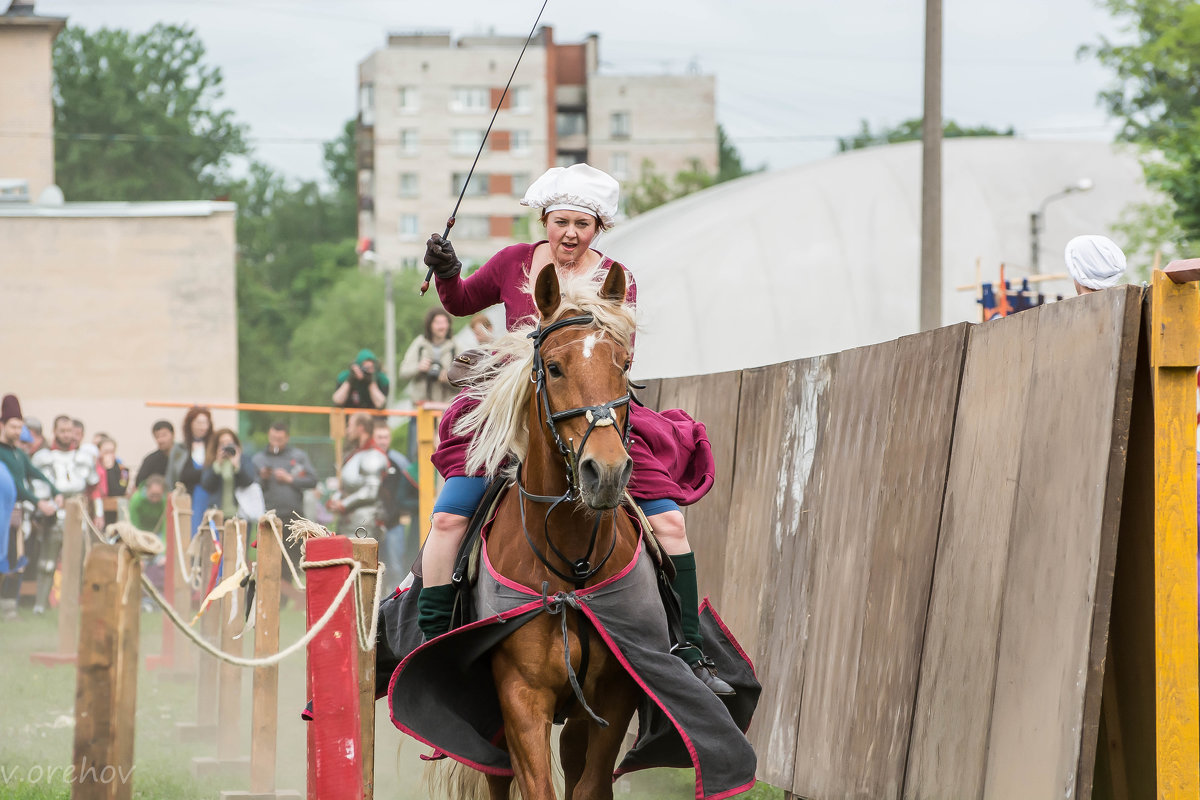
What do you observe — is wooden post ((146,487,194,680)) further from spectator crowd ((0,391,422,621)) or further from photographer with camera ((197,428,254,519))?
photographer with camera ((197,428,254,519))

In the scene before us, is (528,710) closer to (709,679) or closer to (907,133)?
(709,679)

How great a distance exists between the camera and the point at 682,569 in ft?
17.1

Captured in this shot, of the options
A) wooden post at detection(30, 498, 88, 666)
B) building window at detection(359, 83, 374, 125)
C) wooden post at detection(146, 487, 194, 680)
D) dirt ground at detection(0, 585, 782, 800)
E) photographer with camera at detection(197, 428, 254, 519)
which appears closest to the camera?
dirt ground at detection(0, 585, 782, 800)

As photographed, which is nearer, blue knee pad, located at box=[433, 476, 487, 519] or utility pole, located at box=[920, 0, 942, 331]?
blue knee pad, located at box=[433, 476, 487, 519]

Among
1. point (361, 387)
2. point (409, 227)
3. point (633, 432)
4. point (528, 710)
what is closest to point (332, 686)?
point (528, 710)

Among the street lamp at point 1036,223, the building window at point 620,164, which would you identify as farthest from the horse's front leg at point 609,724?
the building window at point 620,164

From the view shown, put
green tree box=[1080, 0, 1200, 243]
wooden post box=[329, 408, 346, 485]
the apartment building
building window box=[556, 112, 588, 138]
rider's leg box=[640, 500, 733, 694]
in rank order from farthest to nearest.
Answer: building window box=[556, 112, 588, 138] < the apartment building < green tree box=[1080, 0, 1200, 243] < wooden post box=[329, 408, 346, 485] < rider's leg box=[640, 500, 733, 694]

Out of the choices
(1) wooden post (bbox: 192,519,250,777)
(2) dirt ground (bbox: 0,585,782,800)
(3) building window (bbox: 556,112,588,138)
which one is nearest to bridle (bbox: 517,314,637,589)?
(2) dirt ground (bbox: 0,585,782,800)

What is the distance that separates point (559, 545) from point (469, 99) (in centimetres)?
9033

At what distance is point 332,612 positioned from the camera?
4.27 meters

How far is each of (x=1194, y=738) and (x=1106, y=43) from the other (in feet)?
185

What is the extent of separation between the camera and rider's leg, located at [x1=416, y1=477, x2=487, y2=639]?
5.16m

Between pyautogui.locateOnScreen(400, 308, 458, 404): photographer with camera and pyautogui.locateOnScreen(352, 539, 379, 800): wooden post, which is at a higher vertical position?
pyautogui.locateOnScreen(400, 308, 458, 404): photographer with camera

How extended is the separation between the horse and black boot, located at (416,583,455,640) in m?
0.35
